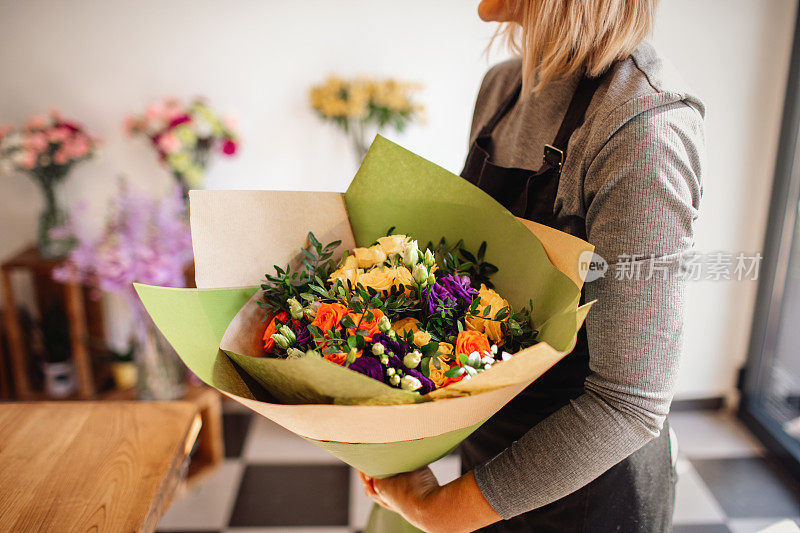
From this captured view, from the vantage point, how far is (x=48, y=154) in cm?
224

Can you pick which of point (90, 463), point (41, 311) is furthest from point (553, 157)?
point (41, 311)

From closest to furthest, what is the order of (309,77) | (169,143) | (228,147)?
(169,143), (228,147), (309,77)

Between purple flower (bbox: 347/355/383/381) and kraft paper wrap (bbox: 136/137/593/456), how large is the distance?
31 mm

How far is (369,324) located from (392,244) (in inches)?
6.3

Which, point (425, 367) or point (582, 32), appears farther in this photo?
point (582, 32)

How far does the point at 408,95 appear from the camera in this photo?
2568 mm

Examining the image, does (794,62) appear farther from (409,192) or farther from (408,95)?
(409,192)

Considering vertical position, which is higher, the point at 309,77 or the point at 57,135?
the point at 309,77

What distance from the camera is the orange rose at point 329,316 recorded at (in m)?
0.69

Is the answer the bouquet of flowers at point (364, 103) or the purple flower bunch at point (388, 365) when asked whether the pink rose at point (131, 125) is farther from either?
the purple flower bunch at point (388, 365)

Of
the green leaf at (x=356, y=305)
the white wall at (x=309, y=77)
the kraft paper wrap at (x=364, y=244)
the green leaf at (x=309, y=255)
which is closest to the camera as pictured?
the kraft paper wrap at (x=364, y=244)

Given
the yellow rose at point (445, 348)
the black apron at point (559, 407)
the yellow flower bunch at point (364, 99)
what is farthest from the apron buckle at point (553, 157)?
the yellow flower bunch at point (364, 99)

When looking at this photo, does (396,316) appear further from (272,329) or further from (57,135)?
(57,135)

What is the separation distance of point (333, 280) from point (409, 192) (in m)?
0.21
